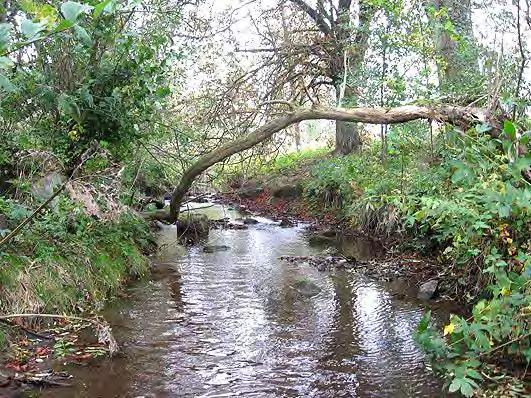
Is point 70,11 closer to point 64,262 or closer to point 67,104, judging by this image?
point 67,104

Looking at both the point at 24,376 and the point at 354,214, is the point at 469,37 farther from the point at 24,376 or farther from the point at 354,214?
the point at 24,376

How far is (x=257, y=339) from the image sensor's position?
5988 mm

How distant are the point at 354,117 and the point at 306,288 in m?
2.55

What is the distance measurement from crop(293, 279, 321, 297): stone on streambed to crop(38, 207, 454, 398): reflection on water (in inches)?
4.0

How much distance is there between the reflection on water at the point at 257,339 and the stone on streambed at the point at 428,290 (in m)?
0.32

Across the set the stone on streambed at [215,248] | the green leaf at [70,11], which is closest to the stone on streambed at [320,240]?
the stone on streambed at [215,248]

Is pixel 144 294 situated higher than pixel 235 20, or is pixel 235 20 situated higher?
pixel 235 20

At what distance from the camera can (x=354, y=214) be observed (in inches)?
480

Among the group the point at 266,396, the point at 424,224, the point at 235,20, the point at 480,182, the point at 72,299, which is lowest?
the point at 266,396

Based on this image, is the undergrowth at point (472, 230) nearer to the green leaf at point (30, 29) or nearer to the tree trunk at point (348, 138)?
the green leaf at point (30, 29)

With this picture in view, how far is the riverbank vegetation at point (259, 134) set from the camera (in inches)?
168

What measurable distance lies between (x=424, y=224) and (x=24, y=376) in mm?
5777

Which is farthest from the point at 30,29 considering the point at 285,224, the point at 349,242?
the point at 285,224

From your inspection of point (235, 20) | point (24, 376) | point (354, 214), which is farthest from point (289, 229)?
point (24, 376)
